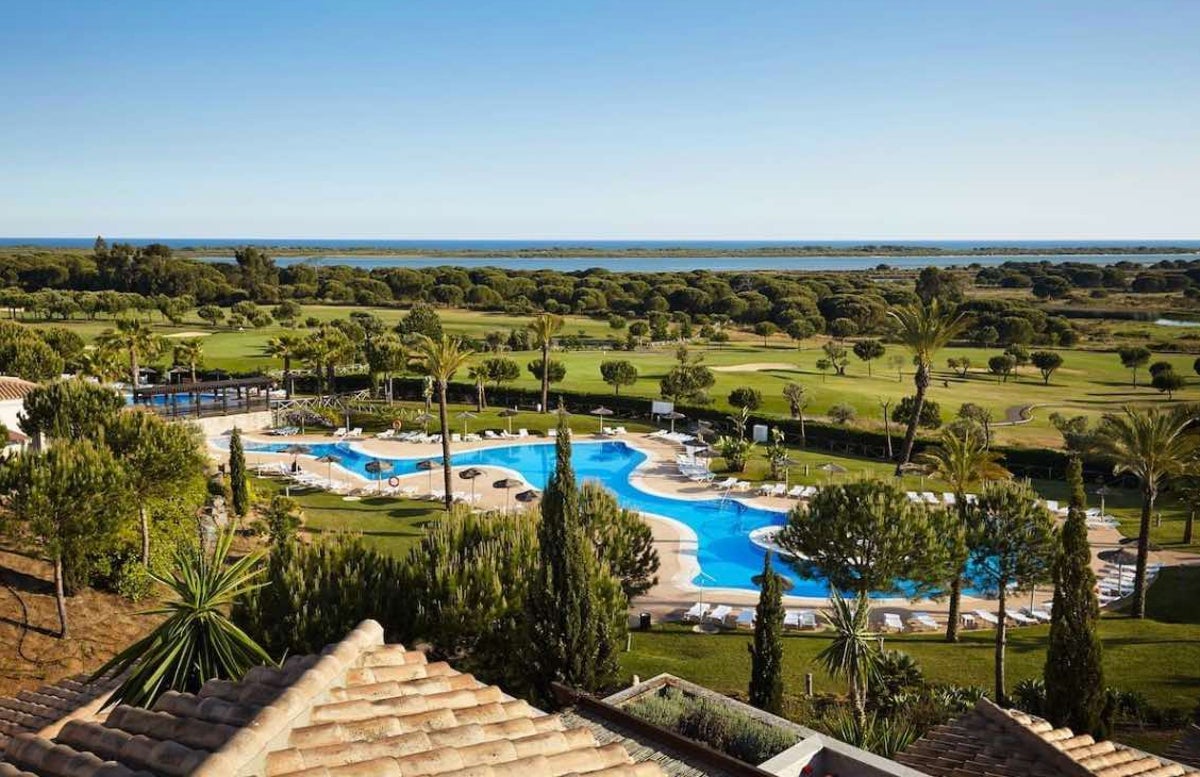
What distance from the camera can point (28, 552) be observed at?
19875 mm

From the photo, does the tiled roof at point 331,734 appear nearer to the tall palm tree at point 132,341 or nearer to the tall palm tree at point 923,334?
the tall palm tree at point 923,334

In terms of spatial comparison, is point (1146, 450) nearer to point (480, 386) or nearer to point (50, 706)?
point (50, 706)

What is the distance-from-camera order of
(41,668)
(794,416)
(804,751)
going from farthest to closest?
1. (794,416)
2. (41,668)
3. (804,751)

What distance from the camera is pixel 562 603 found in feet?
44.8

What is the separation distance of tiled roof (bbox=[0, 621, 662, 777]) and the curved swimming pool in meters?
16.5

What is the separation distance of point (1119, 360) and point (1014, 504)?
5681cm

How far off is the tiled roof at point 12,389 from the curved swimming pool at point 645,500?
9321mm

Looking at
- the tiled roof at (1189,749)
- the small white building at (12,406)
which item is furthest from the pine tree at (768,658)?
the small white building at (12,406)

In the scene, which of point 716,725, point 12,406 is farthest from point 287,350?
point 716,725

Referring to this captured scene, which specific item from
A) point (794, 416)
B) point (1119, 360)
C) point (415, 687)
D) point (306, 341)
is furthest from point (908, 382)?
point (415, 687)

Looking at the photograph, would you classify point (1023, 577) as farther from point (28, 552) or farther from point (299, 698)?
point (28, 552)

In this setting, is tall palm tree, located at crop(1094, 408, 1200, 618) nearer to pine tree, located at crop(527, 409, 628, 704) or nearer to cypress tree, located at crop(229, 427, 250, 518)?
pine tree, located at crop(527, 409, 628, 704)

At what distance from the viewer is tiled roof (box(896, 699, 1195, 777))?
9352 millimetres

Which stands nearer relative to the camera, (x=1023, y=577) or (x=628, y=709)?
(x=628, y=709)
